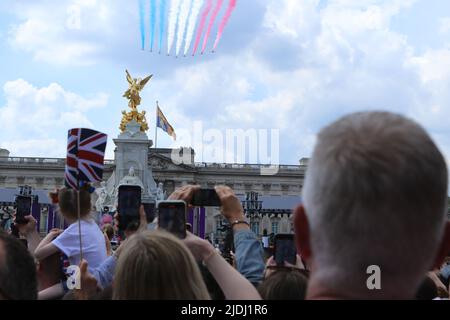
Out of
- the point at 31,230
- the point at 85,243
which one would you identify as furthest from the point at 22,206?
the point at 85,243

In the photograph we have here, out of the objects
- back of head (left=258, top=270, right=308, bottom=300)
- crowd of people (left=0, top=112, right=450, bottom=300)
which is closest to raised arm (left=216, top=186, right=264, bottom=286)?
back of head (left=258, top=270, right=308, bottom=300)

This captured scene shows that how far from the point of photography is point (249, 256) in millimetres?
4141

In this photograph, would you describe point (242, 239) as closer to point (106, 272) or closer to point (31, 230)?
point (106, 272)

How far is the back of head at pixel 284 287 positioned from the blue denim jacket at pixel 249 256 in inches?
6.9

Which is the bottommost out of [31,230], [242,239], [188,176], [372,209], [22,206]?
[31,230]

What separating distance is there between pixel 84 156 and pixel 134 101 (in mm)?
48933

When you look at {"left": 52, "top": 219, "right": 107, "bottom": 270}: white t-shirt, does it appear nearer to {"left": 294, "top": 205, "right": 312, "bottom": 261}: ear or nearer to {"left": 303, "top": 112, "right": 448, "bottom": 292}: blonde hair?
{"left": 294, "top": 205, "right": 312, "bottom": 261}: ear

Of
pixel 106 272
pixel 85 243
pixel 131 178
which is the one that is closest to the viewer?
pixel 106 272

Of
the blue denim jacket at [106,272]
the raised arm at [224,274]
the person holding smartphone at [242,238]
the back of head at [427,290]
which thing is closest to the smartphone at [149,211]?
the blue denim jacket at [106,272]

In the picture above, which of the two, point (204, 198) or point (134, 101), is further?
point (134, 101)

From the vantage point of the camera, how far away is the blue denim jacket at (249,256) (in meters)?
4.11

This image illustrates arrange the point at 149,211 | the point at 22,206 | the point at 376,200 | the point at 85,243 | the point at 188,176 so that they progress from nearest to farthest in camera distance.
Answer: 1. the point at 376,200
2. the point at 149,211
3. the point at 85,243
4. the point at 22,206
5. the point at 188,176
